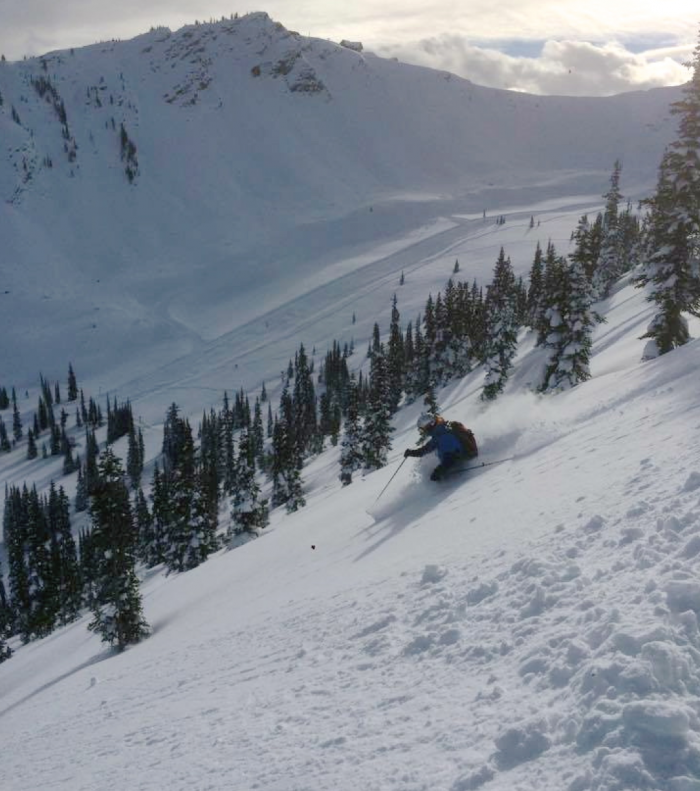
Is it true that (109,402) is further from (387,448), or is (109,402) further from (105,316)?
(387,448)

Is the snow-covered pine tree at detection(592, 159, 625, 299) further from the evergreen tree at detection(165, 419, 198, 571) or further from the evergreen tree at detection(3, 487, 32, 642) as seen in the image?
the evergreen tree at detection(3, 487, 32, 642)

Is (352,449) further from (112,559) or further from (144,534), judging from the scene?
(144,534)

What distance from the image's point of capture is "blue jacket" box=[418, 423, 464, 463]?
54.9 ft

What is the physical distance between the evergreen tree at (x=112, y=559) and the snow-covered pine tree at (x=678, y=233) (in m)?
24.4

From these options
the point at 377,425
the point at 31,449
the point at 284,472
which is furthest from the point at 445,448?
the point at 31,449

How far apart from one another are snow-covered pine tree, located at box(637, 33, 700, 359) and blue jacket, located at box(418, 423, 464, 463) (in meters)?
14.5

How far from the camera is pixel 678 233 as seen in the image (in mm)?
25594

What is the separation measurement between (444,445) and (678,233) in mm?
16296

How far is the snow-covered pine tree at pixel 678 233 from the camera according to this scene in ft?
82.0

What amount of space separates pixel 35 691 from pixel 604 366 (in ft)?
101

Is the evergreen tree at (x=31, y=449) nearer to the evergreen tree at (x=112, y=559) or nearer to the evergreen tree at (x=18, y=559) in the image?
the evergreen tree at (x=18, y=559)

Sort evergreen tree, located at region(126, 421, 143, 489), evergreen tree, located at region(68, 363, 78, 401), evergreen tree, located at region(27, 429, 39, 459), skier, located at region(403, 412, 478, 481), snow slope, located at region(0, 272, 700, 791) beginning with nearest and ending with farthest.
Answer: snow slope, located at region(0, 272, 700, 791)
skier, located at region(403, 412, 478, 481)
evergreen tree, located at region(126, 421, 143, 489)
evergreen tree, located at region(27, 429, 39, 459)
evergreen tree, located at region(68, 363, 78, 401)

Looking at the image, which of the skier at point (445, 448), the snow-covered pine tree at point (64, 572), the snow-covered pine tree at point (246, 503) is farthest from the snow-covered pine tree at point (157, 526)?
the skier at point (445, 448)

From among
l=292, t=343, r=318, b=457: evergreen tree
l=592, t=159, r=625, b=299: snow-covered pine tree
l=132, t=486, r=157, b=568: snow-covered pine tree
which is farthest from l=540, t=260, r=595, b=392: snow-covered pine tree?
l=292, t=343, r=318, b=457: evergreen tree
